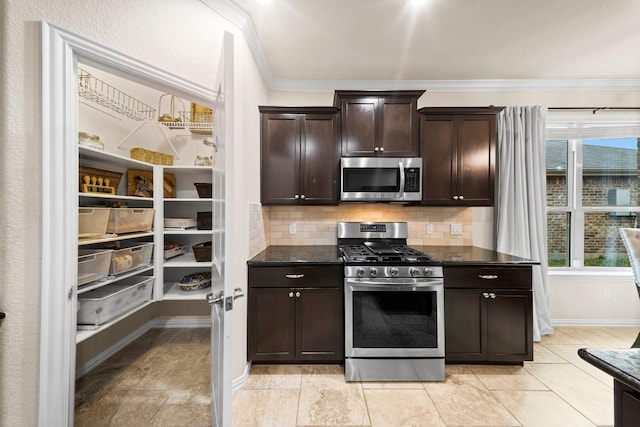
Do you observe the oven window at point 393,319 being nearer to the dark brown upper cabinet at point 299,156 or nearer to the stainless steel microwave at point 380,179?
the stainless steel microwave at point 380,179

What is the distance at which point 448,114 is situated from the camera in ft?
8.64

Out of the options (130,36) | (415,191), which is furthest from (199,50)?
(415,191)

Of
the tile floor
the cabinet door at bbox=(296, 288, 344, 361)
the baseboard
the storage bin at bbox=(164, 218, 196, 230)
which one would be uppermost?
the storage bin at bbox=(164, 218, 196, 230)

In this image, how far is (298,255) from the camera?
7.93ft

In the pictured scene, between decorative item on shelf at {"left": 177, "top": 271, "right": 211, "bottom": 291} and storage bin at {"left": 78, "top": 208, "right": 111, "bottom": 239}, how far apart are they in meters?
0.97

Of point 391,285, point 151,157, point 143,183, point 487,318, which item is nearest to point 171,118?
point 151,157

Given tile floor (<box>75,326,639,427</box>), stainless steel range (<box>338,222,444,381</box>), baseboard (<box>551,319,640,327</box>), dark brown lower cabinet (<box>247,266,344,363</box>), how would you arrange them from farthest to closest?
baseboard (<box>551,319,640,327</box>) < dark brown lower cabinet (<box>247,266,344,363</box>) < stainless steel range (<box>338,222,444,381</box>) < tile floor (<box>75,326,639,427</box>)

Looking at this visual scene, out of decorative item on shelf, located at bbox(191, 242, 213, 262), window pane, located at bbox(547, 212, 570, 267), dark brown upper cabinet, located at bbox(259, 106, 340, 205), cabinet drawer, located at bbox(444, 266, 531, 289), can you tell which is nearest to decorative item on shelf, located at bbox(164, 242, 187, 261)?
decorative item on shelf, located at bbox(191, 242, 213, 262)

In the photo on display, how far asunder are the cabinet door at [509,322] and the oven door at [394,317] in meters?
0.45

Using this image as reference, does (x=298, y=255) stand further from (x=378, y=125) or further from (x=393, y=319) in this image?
(x=378, y=125)

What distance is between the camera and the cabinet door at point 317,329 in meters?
2.19

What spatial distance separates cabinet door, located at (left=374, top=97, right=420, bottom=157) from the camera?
8.52ft

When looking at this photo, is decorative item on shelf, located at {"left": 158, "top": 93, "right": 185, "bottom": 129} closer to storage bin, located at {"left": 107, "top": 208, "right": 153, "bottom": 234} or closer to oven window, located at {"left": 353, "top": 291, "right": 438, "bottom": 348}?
storage bin, located at {"left": 107, "top": 208, "right": 153, "bottom": 234}

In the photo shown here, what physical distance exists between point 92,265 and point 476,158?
3.46 meters
